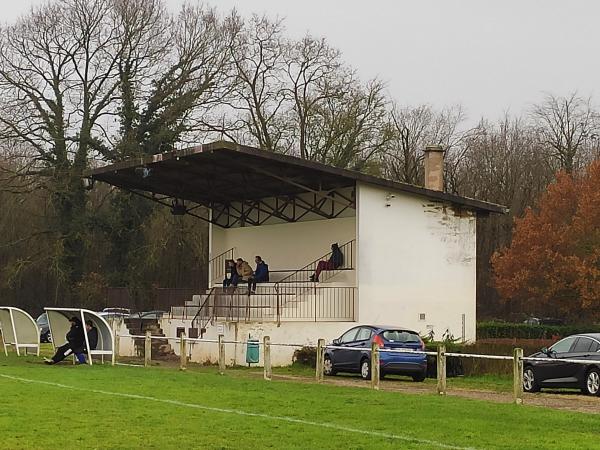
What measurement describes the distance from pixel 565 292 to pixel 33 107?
29051mm

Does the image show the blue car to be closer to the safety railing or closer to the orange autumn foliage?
the safety railing

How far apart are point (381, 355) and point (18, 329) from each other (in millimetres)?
13597

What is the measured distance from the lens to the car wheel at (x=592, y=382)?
73.0 ft

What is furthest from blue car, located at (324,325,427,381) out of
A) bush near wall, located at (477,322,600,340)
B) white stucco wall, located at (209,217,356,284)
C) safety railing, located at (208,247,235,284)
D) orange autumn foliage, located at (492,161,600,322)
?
orange autumn foliage, located at (492,161,600,322)

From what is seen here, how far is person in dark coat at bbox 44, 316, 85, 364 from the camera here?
2983 centimetres

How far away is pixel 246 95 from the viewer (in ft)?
203

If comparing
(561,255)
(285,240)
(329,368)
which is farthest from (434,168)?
(329,368)

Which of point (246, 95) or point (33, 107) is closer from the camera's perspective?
point (33, 107)

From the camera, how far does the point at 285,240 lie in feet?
140

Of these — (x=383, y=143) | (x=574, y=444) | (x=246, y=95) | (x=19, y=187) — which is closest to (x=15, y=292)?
(x=19, y=187)

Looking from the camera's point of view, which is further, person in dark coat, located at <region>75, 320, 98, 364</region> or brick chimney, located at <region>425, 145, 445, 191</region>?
brick chimney, located at <region>425, 145, 445, 191</region>

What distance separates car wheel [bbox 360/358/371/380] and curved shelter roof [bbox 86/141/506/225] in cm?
897

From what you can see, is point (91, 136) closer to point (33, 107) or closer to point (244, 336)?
point (33, 107)

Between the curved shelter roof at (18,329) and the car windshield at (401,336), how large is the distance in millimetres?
12502
